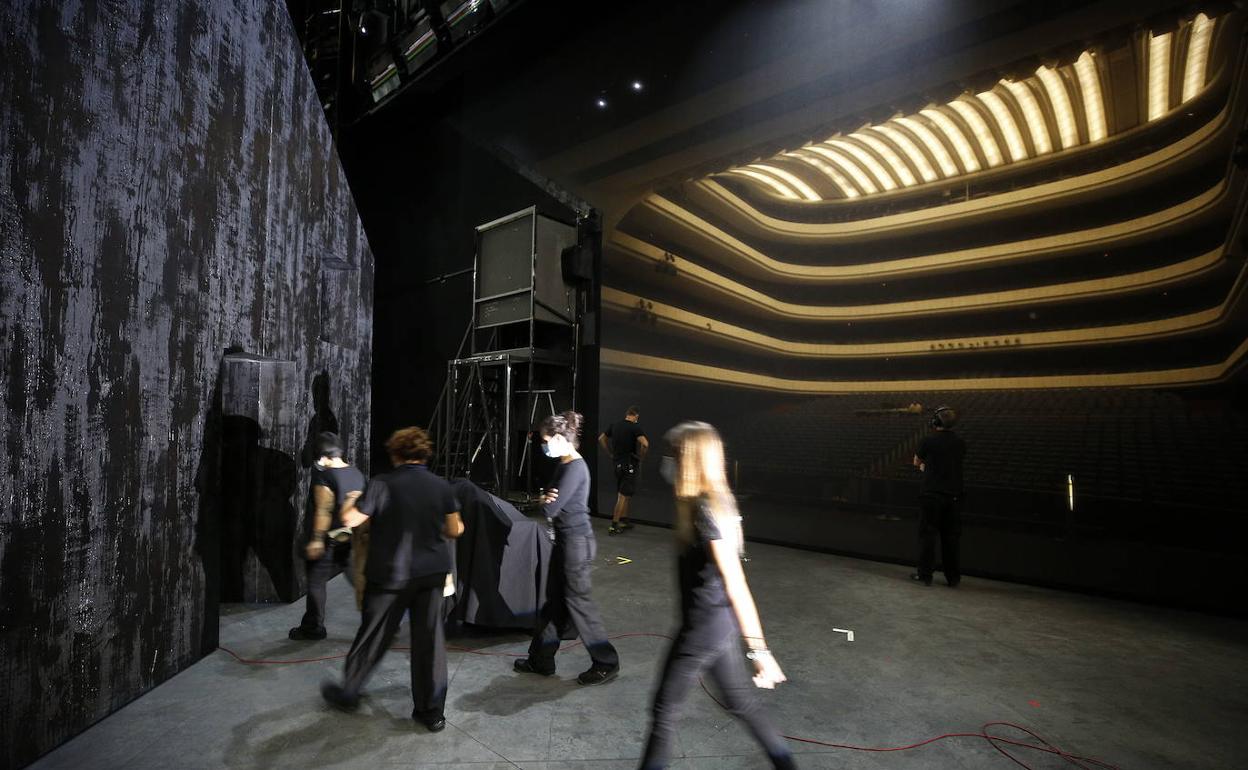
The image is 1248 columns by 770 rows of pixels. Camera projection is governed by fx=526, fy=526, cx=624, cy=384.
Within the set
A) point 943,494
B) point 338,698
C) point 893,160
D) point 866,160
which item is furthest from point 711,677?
point 866,160

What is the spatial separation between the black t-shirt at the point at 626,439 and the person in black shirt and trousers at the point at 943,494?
11.7ft

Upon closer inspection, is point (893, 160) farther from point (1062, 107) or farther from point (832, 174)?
point (1062, 107)

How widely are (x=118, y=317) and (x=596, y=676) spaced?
324cm

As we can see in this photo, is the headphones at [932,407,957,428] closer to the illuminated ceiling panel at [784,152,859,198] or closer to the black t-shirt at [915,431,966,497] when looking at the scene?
the black t-shirt at [915,431,966,497]

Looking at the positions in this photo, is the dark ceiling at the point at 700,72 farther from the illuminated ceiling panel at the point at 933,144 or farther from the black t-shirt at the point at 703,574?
the black t-shirt at the point at 703,574

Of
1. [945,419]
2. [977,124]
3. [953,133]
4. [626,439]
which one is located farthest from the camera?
[977,124]

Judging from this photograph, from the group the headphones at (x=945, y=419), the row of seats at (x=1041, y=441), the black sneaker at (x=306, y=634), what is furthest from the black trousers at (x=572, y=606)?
the row of seats at (x=1041, y=441)

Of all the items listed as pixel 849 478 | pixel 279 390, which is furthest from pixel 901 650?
pixel 849 478

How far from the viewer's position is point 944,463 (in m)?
5.27

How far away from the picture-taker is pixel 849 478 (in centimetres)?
1018

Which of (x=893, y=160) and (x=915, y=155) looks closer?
(x=915, y=155)

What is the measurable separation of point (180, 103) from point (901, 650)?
5915mm

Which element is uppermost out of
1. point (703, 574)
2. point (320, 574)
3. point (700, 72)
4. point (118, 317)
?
point (700, 72)

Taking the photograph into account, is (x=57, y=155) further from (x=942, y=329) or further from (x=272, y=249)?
(x=942, y=329)
